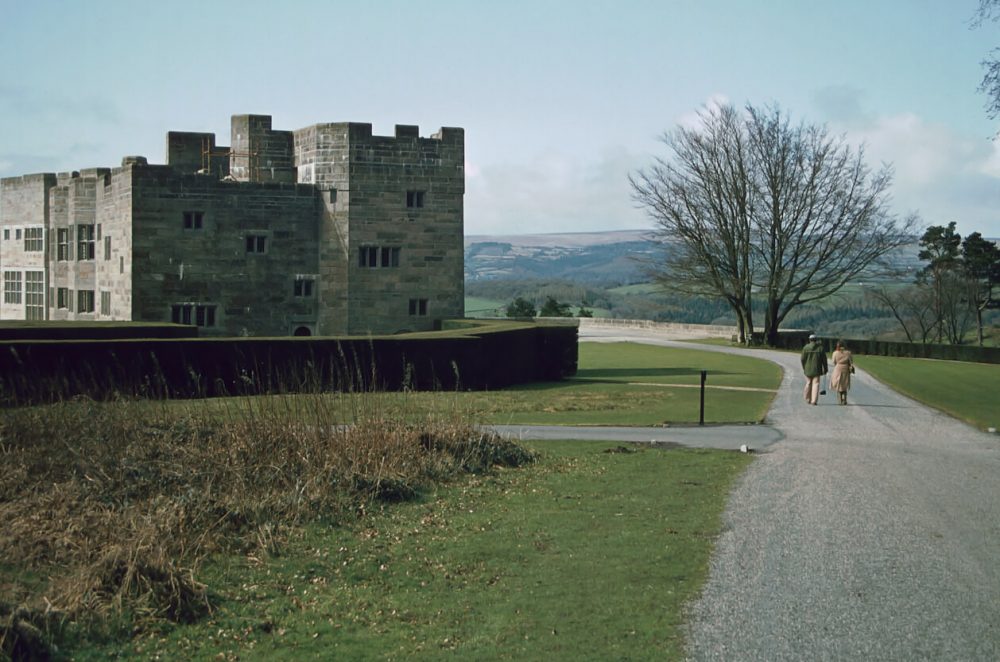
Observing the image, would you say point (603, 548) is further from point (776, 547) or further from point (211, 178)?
point (211, 178)

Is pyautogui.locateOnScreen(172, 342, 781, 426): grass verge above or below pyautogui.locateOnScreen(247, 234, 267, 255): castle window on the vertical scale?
below

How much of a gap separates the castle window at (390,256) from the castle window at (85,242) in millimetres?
13102

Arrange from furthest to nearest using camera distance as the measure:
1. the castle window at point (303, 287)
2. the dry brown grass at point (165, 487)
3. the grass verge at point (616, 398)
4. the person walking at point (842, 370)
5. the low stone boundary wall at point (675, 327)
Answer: the low stone boundary wall at point (675, 327)
the castle window at point (303, 287)
the person walking at point (842, 370)
the grass verge at point (616, 398)
the dry brown grass at point (165, 487)

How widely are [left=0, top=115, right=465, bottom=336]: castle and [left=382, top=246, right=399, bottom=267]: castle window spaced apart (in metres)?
0.04

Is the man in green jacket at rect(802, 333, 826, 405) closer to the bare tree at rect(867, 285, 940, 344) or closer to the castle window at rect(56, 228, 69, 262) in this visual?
the castle window at rect(56, 228, 69, 262)

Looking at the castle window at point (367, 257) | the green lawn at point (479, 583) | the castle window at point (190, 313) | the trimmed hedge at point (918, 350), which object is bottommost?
the green lawn at point (479, 583)

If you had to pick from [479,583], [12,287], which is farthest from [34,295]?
[479,583]

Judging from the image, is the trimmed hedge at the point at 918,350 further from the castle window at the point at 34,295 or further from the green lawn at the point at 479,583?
the green lawn at the point at 479,583

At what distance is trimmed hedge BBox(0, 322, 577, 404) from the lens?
2488cm

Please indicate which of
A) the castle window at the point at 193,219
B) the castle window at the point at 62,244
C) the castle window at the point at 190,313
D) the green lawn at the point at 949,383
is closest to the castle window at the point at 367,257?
the castle window at the point at 190,313

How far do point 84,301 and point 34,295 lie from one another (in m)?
7.87

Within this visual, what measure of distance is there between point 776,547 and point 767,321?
53.7m

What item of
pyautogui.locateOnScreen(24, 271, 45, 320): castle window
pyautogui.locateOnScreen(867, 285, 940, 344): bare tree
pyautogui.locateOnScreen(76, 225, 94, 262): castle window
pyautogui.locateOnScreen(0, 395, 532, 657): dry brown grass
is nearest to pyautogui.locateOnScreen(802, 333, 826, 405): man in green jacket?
pyautogui.locateOnScreen(0, 395, 532, 657): dry brown grass

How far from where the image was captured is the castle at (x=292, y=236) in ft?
135
